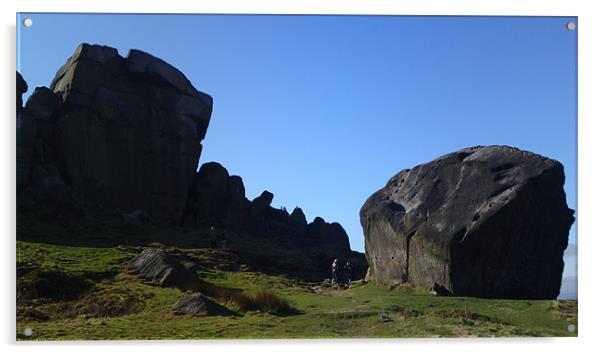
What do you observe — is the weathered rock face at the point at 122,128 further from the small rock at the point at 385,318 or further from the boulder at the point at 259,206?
the small rock at the point at 385,318

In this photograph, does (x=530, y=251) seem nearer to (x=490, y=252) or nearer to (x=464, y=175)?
(x=490, y=252)

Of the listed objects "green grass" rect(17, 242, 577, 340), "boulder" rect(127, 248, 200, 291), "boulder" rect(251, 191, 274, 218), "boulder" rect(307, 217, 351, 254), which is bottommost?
"boulder" rect(307, 217, 351, 254)

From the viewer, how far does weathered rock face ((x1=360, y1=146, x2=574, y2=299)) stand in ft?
77.4

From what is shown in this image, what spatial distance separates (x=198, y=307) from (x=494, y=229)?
30.3 ft

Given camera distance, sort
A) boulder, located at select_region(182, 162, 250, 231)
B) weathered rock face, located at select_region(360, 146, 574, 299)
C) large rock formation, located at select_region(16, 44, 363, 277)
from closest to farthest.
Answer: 1. weathered rock face, located at select_region(360, 146, 574, 299)
2. large rock formation, located at select_region(16, 44, 363, 277)
3. boulder, located at select_region(182, 162, 250, 231)

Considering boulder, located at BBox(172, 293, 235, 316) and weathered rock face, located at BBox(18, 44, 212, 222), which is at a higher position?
weathered rock face, located at BBox(18, 44, 212, 222)

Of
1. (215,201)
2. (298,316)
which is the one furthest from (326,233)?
(298,316)

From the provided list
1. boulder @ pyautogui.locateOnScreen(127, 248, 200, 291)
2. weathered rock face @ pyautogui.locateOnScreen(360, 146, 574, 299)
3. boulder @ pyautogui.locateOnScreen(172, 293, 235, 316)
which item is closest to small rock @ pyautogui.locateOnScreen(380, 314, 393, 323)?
boulder @ pyautogui.locateOnScreen(172, 293, 235, 316)

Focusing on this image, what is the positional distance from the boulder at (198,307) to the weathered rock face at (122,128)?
1054 inches

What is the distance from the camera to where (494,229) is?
2347 centimetres

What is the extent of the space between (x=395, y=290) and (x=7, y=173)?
13.2 m

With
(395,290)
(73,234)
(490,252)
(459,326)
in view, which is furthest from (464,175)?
(73,234)

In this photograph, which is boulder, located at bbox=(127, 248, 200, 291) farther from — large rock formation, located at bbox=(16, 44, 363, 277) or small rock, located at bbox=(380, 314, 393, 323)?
large rock formation, located at bbox=(16, 44, 363, 277)

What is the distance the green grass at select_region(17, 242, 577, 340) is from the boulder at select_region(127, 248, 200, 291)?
0.61 metres
